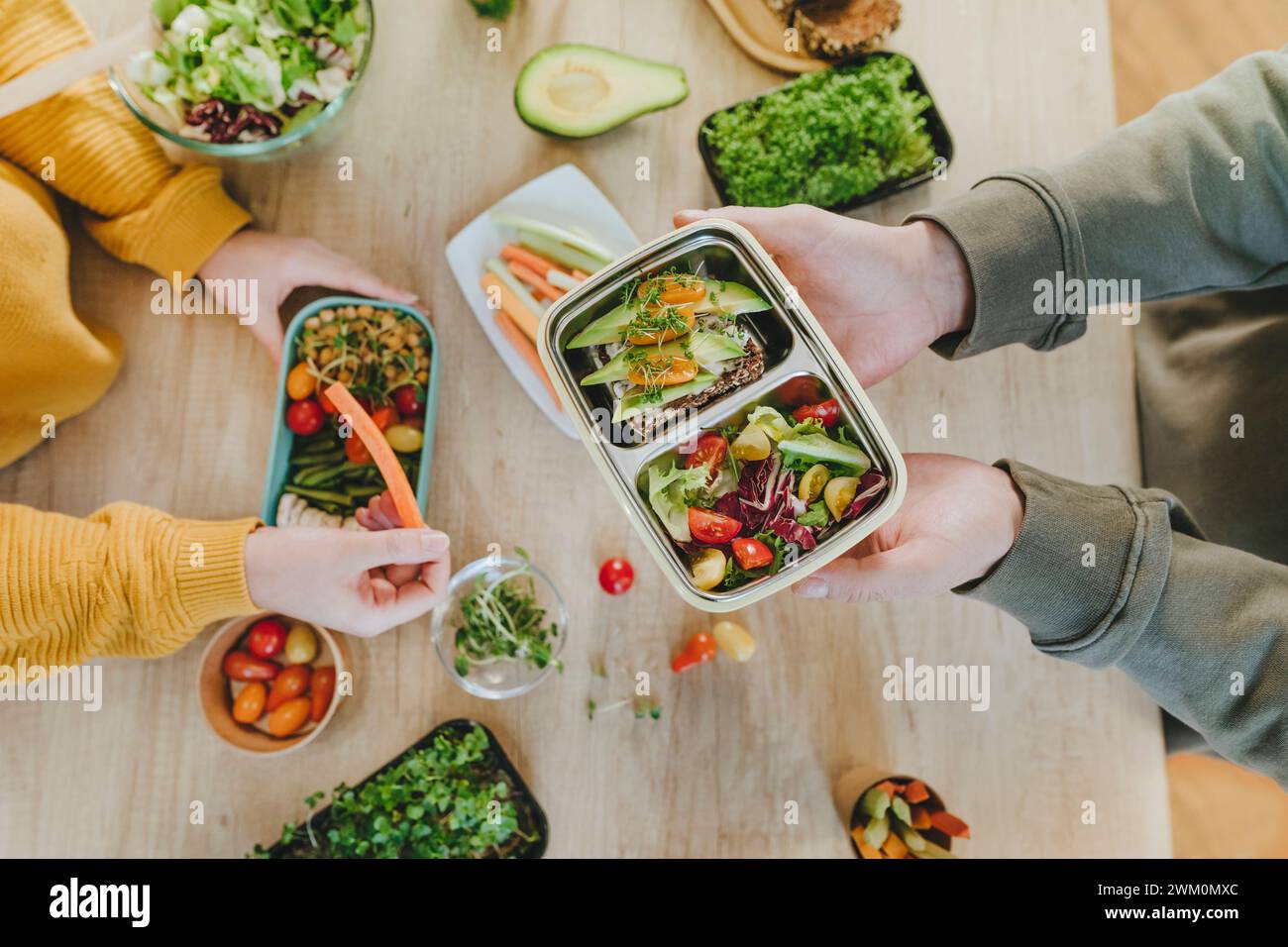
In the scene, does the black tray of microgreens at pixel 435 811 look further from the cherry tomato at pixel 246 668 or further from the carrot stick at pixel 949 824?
the carrot stick at pixel 949 824

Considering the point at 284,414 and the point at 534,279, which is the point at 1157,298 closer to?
the point at 534,279

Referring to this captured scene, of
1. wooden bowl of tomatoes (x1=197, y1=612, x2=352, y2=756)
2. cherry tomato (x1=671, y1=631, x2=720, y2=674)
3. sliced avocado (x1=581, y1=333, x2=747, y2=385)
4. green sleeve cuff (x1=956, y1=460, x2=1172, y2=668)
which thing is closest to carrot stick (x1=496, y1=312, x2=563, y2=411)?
sliced avocado (x1=581, y1=333, x2=747, y2=385)

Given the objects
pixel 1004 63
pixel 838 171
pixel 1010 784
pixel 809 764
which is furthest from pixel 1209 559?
pixel 1004 63

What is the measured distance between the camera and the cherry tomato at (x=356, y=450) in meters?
1.60

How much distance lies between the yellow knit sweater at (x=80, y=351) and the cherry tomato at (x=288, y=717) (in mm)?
202

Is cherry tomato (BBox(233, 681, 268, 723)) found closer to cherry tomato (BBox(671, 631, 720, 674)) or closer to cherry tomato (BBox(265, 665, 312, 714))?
cherry tomato (BBox(265, 665, 312, 714))

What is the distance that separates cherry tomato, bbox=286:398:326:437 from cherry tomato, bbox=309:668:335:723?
47 centimetres

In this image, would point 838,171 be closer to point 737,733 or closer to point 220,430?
point 737,733

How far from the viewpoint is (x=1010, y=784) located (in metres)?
1.67

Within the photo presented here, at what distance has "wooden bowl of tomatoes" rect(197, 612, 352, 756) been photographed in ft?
5.15

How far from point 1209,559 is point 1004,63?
3.40 feet

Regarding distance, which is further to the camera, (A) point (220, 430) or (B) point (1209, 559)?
(A) point (220, 430)

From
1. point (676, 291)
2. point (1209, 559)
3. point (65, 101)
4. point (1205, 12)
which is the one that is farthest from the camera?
point (1205, 12)

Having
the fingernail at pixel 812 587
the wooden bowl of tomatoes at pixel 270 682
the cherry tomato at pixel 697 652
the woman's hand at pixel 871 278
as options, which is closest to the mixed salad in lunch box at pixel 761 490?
the fingernail at pixel 812 587
